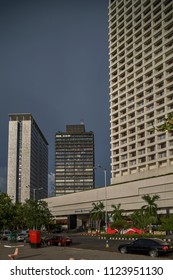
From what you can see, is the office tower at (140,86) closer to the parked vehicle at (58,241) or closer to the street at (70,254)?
the parked vehicle at (58,241)

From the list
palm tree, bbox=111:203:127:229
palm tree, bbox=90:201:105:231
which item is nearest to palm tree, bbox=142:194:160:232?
palm tree, bbox=111:203:127:229

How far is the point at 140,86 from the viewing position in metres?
108

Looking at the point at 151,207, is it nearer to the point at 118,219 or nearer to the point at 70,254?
the point at 118,219

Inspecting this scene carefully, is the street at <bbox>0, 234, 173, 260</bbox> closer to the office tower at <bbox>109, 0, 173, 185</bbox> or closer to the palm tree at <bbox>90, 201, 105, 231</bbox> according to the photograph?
the palm tree at <bbox>90, 201, 105, 231</bbox>

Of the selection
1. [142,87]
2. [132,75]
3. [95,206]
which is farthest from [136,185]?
[132,75]

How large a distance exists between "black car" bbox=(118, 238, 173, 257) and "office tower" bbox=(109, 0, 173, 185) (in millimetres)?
63913

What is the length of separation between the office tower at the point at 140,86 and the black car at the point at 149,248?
63.9 meters

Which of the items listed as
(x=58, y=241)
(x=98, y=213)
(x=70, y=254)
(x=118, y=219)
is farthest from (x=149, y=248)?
(x=98, y=213)

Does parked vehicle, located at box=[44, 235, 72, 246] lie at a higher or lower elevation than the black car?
lower

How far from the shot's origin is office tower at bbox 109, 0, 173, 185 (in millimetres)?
97188

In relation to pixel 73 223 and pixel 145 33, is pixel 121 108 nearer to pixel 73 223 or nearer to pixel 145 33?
pixel 145 33

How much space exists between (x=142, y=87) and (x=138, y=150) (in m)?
17.4

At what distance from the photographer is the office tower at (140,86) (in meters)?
97.2
